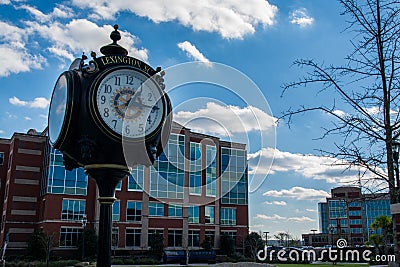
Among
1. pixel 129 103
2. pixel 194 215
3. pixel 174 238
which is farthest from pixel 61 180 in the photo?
pixel 129 103

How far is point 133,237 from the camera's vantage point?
4531 centimetres

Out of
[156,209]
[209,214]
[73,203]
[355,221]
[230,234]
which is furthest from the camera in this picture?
[355,221]

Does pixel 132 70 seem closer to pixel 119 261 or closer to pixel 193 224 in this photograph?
pixel 119 261

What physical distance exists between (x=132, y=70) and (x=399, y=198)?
4585 millimetres

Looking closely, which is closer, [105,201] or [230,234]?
[105,201]

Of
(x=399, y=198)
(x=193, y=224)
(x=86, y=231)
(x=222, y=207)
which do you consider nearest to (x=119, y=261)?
(x=86, y=231)

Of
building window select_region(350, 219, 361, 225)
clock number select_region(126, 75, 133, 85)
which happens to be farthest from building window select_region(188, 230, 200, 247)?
building window select_region(350, 219, 361, 225)

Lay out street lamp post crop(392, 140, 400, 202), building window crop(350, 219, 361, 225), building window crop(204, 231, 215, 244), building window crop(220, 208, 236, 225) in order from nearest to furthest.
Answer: street lamp post crop(392, 140, 400, 202) < building window crop(204, 231, 215, 244) < building window crop(220, 208, 236, 225) < building window crop(350, 219, 361, 225)

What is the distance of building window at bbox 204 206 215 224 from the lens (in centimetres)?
5152

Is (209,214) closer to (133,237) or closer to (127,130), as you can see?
(133,237)

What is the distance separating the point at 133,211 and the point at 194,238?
26.7 feet

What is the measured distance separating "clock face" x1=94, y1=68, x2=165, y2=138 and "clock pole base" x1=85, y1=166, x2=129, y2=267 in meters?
0.61

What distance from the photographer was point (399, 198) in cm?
721

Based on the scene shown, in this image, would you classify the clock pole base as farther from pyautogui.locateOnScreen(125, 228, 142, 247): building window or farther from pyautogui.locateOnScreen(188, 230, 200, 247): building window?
pyautogui.locateOnScreen(188, 230, 200, 247): building window
